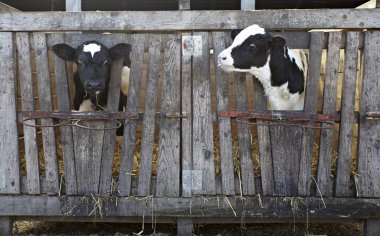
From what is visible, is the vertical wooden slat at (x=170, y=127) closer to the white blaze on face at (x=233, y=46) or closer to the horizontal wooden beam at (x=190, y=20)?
the horizontal wooden beam at (x=190, y=20)

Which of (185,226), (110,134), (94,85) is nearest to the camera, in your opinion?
(94,85)

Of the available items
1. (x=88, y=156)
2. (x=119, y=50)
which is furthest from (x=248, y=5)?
(x=88, y=156)

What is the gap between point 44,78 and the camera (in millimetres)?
5137

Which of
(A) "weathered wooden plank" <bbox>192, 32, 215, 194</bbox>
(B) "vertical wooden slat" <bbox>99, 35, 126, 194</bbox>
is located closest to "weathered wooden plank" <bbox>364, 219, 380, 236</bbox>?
(A) "weathered wooden plank" <bbox>192, 32, 215, 194</bbox>

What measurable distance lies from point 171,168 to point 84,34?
73.5 inches

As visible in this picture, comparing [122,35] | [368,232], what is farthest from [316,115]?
[122,35]

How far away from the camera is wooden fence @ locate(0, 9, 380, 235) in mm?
5051

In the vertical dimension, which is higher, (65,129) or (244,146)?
(65,129)

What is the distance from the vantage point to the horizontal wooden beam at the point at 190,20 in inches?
197

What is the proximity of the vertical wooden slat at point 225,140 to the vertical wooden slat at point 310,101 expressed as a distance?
1.97 ft

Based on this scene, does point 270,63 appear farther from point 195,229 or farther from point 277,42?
point 195,229

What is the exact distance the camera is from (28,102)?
516 centimetres

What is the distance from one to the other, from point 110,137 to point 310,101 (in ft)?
7.66

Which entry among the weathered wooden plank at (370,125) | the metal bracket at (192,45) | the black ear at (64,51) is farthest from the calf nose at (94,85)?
the weathered wooden plank at (370,125)
